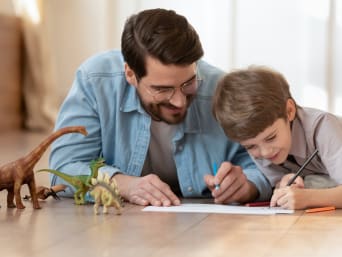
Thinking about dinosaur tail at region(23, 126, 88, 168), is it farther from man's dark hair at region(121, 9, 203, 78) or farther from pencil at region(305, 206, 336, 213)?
pencil at region(305, 206, 336, 213)

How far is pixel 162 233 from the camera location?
192 cm

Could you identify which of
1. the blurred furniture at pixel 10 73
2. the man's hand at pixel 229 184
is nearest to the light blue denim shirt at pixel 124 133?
the man's hand at pixel 229 184

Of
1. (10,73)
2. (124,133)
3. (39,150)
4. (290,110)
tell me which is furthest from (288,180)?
(10,73)

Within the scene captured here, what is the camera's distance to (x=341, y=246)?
5.82 feet

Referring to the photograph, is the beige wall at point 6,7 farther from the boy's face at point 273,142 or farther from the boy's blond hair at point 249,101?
the boy's face at point 273,142

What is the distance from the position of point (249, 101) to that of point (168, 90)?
0.22 metres

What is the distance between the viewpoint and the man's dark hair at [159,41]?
7.48 ft

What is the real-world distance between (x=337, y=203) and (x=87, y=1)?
351cm

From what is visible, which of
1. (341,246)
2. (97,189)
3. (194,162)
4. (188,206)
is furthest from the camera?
(194,162)

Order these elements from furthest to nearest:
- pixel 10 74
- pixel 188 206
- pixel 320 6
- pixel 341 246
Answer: pixel 10 74 < pixel 320 6 < pixel 188 206 < pixel 341 246

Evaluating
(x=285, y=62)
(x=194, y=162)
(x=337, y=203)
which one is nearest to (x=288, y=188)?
(x=337, y=203)

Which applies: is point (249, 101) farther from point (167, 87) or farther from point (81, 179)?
point (81, 179)

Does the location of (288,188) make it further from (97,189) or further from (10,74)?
(10,74)

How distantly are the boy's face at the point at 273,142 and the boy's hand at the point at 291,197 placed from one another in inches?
4.0
